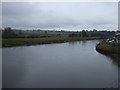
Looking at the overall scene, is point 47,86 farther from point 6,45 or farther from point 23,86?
point 6,45

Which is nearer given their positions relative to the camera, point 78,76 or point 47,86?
point 47,86

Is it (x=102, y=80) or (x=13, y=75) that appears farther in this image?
(x=13, y=75)

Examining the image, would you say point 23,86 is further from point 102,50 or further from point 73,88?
point 102,50

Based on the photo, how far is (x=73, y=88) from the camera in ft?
25.5

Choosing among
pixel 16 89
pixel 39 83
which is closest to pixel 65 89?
pixel 39 83

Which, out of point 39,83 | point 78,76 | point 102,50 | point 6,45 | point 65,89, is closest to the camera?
point 65,89

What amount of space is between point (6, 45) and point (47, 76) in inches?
769

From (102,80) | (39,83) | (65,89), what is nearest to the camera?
(65,89)

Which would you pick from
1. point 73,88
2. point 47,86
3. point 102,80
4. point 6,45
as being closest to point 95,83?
point 102,80

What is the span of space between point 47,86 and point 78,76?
93.7 inches

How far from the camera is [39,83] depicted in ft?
27.8

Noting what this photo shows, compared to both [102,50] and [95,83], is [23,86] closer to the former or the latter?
[95,83]

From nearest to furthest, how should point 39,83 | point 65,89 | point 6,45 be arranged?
point 65,89
point 39,83
point 6,45

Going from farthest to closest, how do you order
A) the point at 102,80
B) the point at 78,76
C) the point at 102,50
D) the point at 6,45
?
the point at 6,45
the point at 102,50
the point at 78,76
the point at 102,80
